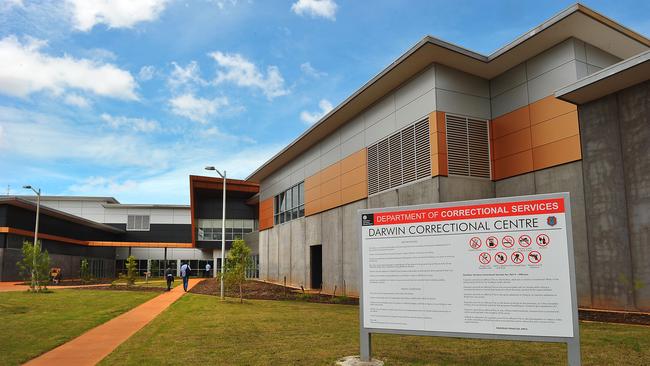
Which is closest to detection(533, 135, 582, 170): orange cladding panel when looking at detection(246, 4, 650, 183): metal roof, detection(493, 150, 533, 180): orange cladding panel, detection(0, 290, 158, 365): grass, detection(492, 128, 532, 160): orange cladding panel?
detection(493, 150, 533, 180): orange cladding panel

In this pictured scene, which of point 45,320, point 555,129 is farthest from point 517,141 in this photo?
point 45,320

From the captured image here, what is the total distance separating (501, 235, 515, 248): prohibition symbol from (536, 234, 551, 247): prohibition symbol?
0.35 metres

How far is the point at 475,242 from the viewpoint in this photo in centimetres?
784

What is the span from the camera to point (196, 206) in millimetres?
61531

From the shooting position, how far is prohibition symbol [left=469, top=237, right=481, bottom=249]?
25.6 ft

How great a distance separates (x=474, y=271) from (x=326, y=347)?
385 centimetres

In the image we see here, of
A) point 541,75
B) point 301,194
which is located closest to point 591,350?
point 541,75

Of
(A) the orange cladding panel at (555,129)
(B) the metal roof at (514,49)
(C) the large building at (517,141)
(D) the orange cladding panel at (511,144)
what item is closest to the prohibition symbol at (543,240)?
(C) the large building at (517,141)

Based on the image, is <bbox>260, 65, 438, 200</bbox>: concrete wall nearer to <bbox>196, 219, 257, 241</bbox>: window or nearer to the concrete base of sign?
the concrete base of sign

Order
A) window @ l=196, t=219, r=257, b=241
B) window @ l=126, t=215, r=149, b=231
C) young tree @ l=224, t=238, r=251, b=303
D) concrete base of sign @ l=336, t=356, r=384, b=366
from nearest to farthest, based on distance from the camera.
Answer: concrete base of sign @ l=336, t=356, r=384, b=366 < young tree @ l=224, t=238, r=251, b=303 < window @ l=196, t=219, r=257, b=241 < window @ l=126, t=215, r=149, b=231

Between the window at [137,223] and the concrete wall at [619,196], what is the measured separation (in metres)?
59.6

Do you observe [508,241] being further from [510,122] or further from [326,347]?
[510,122]

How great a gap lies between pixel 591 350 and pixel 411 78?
50.4 feet

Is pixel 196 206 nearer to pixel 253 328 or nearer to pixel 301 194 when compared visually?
pixel 301 194
